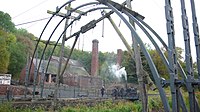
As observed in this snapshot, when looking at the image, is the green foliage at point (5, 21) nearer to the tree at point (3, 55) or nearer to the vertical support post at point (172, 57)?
the tree at point (3, 55)

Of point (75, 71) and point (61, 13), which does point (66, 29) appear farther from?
point (75, 71)

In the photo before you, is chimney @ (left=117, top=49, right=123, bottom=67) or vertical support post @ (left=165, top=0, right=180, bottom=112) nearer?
vertical support post @ (left=165, top=0, right=180, bottom=112)

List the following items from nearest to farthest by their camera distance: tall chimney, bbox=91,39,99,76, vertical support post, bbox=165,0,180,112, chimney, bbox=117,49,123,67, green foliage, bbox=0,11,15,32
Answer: vertical support post, bbox=165,0,180,112
tall chimney, bbox=91,39,99,76
chimney, bbox=117,49,123,67
green foliage, bbox=0,11,15,32

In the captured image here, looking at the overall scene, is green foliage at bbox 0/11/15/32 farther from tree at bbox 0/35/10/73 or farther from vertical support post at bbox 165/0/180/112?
vertical support post at bbox 165/0/180/112

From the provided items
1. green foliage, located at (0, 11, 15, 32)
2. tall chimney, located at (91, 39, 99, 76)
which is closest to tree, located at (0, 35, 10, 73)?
tall chimney, located at (91, 39, 99, 76)

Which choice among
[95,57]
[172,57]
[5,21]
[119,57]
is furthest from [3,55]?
[172,57]

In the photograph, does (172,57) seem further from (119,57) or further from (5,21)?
(5,21)

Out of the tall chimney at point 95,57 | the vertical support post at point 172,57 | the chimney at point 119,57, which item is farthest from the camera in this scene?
the chimney at point 119,57

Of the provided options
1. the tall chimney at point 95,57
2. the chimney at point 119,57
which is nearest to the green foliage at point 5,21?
the tall chimney at point 95,57

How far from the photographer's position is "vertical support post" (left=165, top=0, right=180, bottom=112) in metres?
5.55

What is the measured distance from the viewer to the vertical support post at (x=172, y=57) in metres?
5.55

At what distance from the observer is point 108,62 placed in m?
76.1

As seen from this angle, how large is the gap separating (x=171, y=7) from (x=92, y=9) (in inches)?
234

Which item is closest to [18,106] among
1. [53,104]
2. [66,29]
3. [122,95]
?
[53,104]
